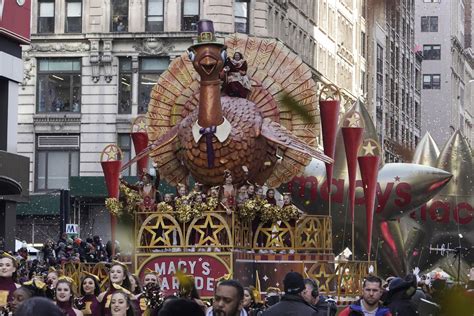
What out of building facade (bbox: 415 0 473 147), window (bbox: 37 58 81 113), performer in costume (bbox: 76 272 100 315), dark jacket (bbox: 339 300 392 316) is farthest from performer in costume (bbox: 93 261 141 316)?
window (bbox: 37 58 81 113)

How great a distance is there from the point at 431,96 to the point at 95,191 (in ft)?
139

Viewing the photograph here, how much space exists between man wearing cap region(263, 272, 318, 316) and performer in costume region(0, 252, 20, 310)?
4268mm

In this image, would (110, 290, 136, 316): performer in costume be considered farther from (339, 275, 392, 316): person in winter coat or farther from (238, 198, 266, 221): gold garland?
(238, 198, 266, 221): gold garland

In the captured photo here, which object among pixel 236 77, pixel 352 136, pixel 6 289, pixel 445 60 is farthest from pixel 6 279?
pixel 445 60

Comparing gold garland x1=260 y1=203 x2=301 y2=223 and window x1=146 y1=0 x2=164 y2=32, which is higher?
window x1=146 y1=0 x2=164 y2=32

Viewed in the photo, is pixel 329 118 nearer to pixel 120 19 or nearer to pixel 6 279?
pixel 6 279

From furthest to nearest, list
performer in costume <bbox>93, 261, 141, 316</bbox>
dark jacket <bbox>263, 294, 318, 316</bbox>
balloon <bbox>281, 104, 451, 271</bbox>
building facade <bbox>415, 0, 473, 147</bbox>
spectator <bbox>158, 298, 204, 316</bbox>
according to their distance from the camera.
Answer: balloon <bbox>281, 104, 451, 271</bbox>
performer in costume <bbox>93, 261, 141, 316</bbox>
dark jacket <bbox>263, 294, 318, 316</bbox>
building facade <bbox>415, 0, 473, 147</bbox>
spectator <bbox>158, 298, 204, 316</bbox>

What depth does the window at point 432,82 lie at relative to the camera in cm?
627

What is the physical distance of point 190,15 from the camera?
5069 cm

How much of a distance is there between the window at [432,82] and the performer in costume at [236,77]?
11711 millimetres

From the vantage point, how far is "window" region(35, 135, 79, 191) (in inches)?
1989

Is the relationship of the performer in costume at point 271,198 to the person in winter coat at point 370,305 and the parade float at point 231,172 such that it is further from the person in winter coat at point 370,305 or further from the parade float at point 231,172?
the person in winter coat at point 370,305

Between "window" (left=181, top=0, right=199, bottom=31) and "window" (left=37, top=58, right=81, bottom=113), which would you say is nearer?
"window" (left=181, top=0, right=199, bottom=31)

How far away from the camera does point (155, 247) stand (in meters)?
17.7
